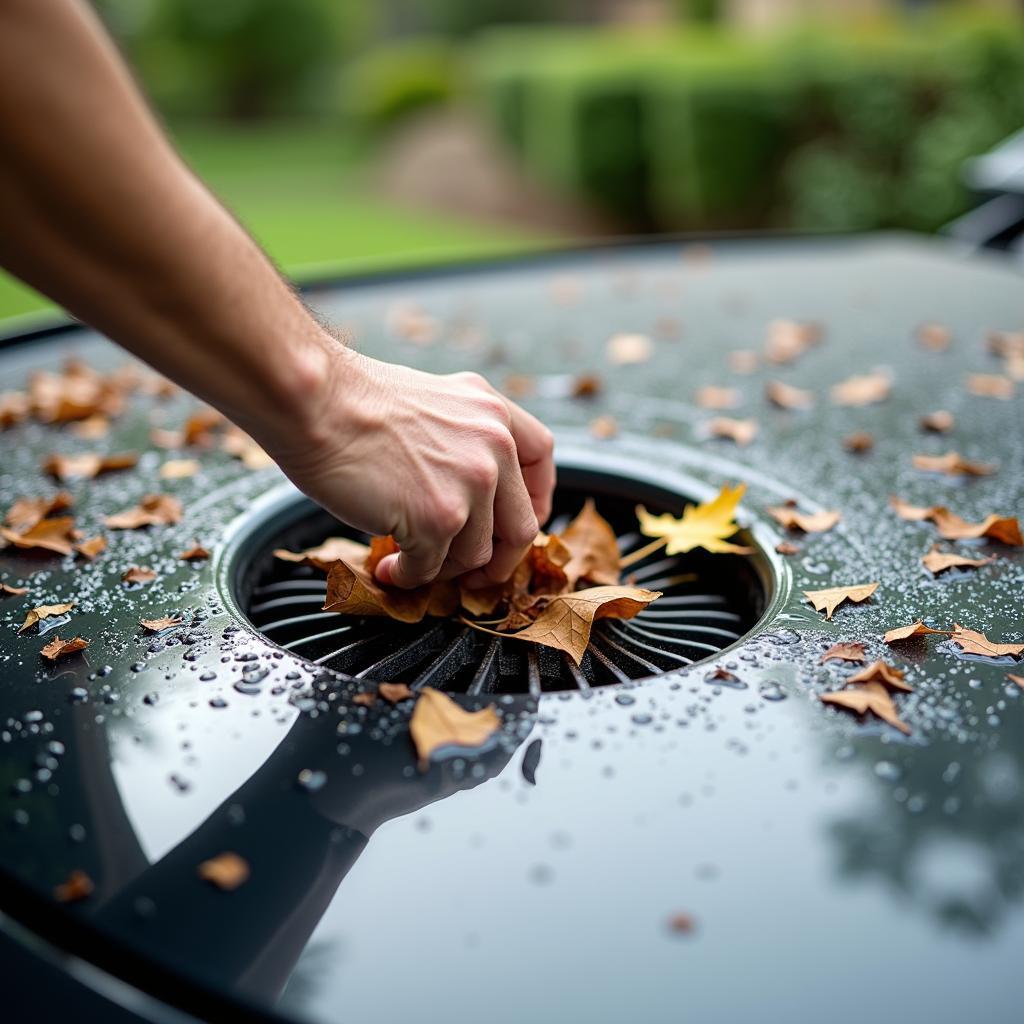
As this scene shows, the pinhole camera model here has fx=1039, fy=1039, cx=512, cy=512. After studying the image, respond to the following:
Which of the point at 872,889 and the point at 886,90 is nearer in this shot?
the point at 872,889

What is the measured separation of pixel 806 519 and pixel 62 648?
966mm

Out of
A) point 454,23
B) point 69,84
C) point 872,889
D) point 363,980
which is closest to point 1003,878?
point 872,889

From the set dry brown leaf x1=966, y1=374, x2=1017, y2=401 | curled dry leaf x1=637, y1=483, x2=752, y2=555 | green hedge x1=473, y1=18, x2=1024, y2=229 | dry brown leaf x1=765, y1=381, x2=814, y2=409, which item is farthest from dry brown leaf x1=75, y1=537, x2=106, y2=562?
green hedge x1=473, y1=18, x2=1024, y2=229

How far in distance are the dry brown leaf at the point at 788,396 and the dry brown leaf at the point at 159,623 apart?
1.17 meters

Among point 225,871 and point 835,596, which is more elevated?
point 225,871

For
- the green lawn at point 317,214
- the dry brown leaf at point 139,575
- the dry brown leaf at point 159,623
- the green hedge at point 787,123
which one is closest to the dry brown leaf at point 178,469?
the dry brown leaf at point 139,575

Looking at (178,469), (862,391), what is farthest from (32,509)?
(862,391)

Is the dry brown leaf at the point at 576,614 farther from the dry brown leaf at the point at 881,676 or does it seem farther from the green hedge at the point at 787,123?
the green hedge at the point at 787,123

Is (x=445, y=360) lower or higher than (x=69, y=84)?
lower

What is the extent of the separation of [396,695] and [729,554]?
613 millimetres

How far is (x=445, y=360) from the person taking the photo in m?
→ 2.18

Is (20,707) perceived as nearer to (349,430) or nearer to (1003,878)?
(349,430)

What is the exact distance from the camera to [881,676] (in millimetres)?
1067

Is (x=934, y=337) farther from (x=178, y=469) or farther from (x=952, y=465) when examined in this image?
(x=178, y=469)
